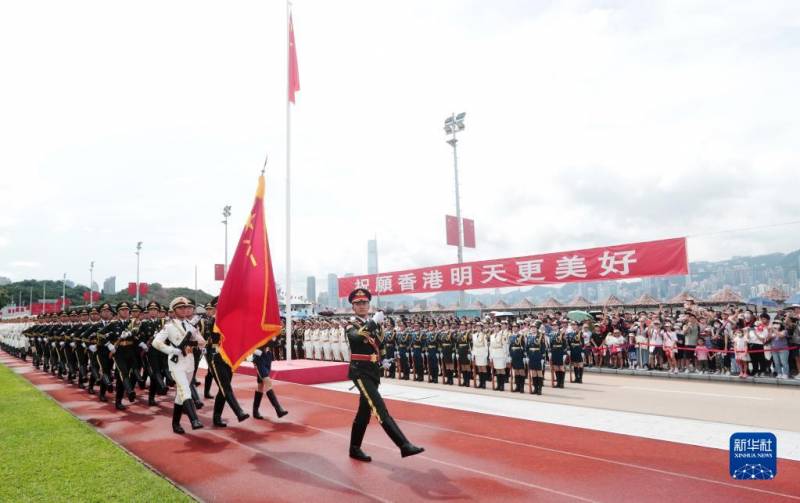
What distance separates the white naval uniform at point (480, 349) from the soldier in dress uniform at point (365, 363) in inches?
270

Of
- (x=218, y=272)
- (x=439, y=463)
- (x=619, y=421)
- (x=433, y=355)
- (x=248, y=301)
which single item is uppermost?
(x=218, y=272)

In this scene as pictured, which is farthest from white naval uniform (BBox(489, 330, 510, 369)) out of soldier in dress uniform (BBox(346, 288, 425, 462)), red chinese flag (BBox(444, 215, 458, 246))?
red chinese flag (BBox(444, 215, 458, 246))

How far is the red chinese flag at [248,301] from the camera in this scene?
23.4 feet

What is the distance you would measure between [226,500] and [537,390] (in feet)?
25.3

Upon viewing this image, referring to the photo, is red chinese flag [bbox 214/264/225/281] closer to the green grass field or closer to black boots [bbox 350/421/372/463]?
the green grass field

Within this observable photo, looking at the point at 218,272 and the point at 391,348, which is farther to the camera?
the point at 218,272

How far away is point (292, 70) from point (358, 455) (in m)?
11.4

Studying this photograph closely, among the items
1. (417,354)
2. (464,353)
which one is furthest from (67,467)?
(417,354)

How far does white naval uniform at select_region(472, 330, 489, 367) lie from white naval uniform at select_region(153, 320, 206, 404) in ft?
22.2

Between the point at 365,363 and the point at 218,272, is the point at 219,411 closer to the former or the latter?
the point at 365,363

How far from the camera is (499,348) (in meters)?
11.6

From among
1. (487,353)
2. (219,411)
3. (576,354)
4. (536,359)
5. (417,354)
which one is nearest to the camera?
(219,411)

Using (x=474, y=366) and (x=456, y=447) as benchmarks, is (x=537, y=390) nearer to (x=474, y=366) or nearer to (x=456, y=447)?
(x=474, y=366)

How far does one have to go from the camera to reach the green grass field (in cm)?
448
